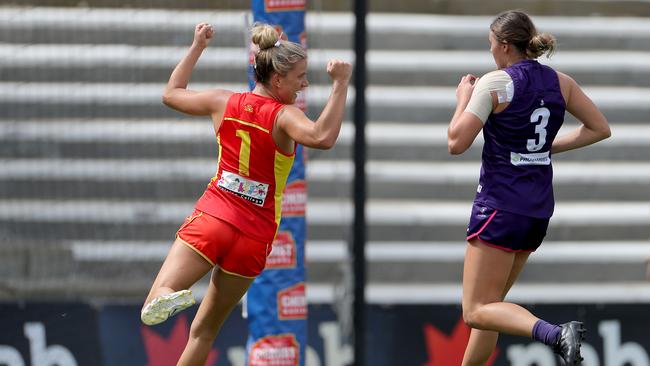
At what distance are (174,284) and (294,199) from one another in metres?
1.74

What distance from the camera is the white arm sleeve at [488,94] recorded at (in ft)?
15.8

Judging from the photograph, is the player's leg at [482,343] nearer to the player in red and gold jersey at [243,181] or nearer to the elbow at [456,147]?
the elbow at [456,147]

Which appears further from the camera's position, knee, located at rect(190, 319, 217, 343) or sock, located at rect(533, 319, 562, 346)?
knee, located at rect(190, 319, 217, 343)

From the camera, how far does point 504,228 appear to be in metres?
4.95

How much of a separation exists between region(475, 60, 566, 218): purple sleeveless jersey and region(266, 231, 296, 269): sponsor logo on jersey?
1.62m

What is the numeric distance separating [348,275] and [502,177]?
8.33ft

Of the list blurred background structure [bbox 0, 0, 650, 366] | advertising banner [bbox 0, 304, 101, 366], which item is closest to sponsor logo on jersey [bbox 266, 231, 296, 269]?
blurred background structure [bbox 0, 0, 650, 366]

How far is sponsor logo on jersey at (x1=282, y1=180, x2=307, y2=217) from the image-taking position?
6.39 meters

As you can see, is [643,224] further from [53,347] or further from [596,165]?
[53,347]

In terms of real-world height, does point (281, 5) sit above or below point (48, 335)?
above

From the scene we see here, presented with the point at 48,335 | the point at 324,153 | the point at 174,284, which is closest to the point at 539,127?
the point at 174,284

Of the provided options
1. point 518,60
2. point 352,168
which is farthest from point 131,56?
point 518,60

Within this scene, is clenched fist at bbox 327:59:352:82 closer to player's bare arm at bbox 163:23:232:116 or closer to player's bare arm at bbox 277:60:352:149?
player's bare arm at bbox 277:60:352:149

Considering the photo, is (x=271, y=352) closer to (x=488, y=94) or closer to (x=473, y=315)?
(x=473, y=315)
